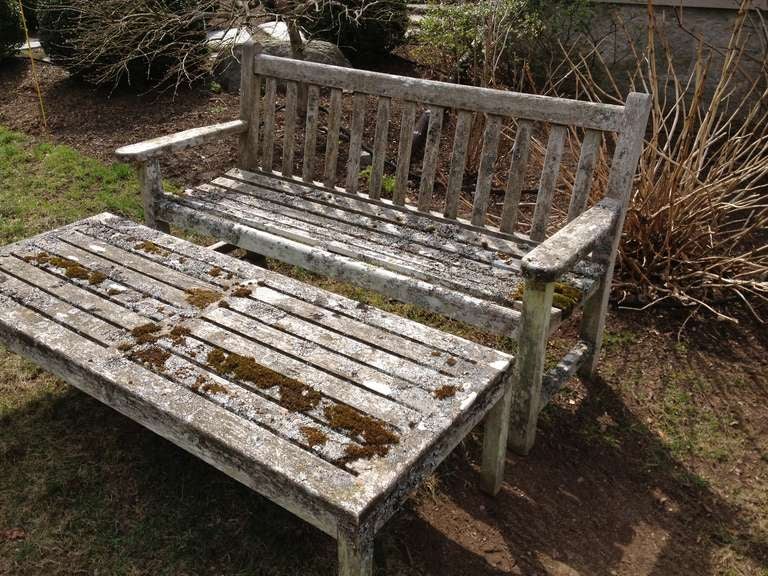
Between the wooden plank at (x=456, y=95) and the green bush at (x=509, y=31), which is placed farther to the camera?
the green bush at (x=509, y=31)

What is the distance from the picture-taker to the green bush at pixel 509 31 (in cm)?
531

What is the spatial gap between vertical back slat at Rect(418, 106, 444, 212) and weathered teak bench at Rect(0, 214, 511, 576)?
991 mm

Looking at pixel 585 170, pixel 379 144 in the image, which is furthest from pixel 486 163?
pixel 379 144

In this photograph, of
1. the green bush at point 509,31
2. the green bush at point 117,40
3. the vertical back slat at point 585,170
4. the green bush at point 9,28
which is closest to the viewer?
the vertical back slat at point 585,170

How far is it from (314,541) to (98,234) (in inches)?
60.6

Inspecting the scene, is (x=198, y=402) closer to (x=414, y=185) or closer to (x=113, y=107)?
(x=414, y=185)

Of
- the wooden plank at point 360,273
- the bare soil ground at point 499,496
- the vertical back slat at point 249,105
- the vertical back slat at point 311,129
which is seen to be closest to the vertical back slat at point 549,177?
the wooden plank at point 360,273

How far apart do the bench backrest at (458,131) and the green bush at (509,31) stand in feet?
6.60

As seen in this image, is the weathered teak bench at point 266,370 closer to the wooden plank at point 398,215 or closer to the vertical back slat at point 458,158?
the wooden plank at point 398,215

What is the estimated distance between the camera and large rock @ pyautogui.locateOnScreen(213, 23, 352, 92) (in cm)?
598

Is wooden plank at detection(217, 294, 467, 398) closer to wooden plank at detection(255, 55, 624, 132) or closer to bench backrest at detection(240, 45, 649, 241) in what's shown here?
bench backrest at detection(240, 45, 649, 241)

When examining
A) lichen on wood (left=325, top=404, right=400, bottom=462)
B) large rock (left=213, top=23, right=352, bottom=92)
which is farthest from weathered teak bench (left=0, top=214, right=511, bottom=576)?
large rock (left=213, top=23, right=352, bottom=92)

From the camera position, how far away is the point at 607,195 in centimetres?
283

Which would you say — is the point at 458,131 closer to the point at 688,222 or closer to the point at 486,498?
the point at 688,222
